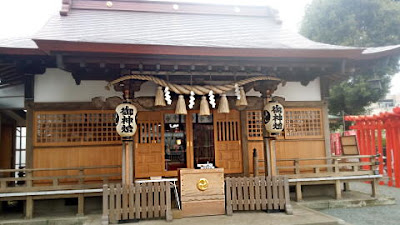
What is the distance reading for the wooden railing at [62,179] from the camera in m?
6.53

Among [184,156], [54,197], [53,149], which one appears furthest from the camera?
[184,156]

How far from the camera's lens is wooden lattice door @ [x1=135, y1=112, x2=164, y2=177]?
7680mm

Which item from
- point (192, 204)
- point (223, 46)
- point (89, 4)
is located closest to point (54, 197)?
point (192, 204)

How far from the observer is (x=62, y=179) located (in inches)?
287

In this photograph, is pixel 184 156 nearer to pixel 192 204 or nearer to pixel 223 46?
pixel 192 204

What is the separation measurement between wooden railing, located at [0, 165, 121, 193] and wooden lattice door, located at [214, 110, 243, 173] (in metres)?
2.73

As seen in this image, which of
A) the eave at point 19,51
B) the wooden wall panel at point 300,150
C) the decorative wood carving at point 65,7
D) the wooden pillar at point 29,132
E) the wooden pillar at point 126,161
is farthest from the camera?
the decorative wood carving at point 65,7

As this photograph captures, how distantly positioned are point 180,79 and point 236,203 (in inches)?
122

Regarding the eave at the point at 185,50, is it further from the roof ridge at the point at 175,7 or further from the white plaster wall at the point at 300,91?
the roof ridge at the point at 175,7

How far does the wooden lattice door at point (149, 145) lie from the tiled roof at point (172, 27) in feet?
6.94

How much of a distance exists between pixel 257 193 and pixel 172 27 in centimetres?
545

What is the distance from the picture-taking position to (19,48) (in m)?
6.09

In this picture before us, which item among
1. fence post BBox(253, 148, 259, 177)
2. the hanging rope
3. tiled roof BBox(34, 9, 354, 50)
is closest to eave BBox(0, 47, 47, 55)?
tiled roof BBox(34, 9, 354, 50)

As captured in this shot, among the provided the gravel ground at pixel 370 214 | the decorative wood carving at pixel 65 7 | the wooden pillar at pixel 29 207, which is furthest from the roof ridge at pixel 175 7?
the gravel ground at pixel 370 214
